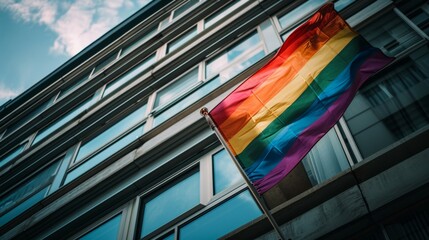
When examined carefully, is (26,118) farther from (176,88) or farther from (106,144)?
(176,88)

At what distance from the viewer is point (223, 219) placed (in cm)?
580

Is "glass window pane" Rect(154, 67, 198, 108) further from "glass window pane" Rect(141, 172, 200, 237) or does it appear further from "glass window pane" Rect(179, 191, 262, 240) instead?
"glass window pane" Rect(179, 191, 262, 240)

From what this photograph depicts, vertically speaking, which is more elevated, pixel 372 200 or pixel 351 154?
pixel 351 154

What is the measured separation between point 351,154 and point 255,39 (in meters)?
5.85

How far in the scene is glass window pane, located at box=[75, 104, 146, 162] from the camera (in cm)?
1075

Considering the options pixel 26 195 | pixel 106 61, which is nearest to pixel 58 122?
pixel 106 61

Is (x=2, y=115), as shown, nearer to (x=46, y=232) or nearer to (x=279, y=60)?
(x=46, y=232)

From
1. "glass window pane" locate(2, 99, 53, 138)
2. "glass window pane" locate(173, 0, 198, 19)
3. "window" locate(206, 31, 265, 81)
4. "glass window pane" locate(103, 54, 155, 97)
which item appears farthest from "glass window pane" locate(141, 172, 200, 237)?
"glass window pane" locate(2, 99, 53, 138)

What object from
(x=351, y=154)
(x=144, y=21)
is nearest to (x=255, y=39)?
(x=351, y=154)

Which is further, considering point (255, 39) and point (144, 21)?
point (144, 21)

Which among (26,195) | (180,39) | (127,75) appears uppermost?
(180,39)

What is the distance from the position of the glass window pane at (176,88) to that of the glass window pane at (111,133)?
61 centimetres

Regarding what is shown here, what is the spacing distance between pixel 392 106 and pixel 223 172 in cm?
313

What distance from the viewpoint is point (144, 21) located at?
56.7ft
